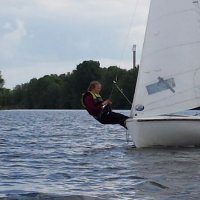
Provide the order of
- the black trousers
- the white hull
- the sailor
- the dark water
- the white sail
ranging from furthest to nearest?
the black trousers < the sailor < the white sail < the white hull < the dark water

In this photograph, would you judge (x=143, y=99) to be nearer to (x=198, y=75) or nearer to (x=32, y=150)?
(x=198, y=75)

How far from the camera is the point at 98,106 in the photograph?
1625cm

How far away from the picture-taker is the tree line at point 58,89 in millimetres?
124750

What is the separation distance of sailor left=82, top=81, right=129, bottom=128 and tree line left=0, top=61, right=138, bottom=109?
89294 mm

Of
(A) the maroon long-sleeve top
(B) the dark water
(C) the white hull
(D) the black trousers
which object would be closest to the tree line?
(D) the black trousers

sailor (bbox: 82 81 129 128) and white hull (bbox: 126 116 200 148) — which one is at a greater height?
sailor (bbox: 82 81 129 128)

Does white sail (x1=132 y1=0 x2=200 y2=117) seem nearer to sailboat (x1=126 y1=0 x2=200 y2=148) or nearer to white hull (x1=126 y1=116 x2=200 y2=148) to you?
sailboat (x1=126 y1=0 x2=200 y2=148)

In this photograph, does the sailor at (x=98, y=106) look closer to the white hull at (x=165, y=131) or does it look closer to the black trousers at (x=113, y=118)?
the black trousers at (x=113, y=118)

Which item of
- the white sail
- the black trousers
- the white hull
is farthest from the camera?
the black trousers

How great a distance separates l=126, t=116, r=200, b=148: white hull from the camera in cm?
1544

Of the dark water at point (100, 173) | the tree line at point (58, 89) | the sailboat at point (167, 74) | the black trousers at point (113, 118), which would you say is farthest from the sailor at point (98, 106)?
the tree line at point (58, 89)

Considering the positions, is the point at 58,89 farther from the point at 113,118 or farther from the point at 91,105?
the point at 91,105

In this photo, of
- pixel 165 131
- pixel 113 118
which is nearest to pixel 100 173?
pixel 165 131

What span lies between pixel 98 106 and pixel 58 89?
414ft
